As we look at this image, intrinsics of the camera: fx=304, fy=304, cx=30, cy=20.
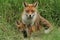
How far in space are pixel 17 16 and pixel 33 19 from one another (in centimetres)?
78

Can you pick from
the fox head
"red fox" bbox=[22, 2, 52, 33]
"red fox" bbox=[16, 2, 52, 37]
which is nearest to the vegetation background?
"red fox" bbox=[16, 2, 52, 37]

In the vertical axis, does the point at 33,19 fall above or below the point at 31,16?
below

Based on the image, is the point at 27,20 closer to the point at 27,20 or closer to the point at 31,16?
the point at 27,20

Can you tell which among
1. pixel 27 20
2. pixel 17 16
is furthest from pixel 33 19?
pixel 17 16

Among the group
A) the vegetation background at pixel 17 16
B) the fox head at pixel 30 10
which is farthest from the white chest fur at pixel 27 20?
the vegetation background at pixel 17 16

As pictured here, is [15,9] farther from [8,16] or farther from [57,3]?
[57,3]

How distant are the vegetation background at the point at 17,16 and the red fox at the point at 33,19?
10.0 inches

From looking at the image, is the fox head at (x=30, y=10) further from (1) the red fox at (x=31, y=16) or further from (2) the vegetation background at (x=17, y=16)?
(2) the vegetation background at (x=17, y=16)

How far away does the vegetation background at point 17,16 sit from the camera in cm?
782

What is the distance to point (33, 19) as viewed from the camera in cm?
828

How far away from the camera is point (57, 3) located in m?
9.36

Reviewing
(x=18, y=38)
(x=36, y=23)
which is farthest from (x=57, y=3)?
(x=18, y=38)

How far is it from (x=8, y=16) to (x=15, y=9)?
411 mm

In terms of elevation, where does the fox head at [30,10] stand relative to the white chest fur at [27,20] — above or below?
above
